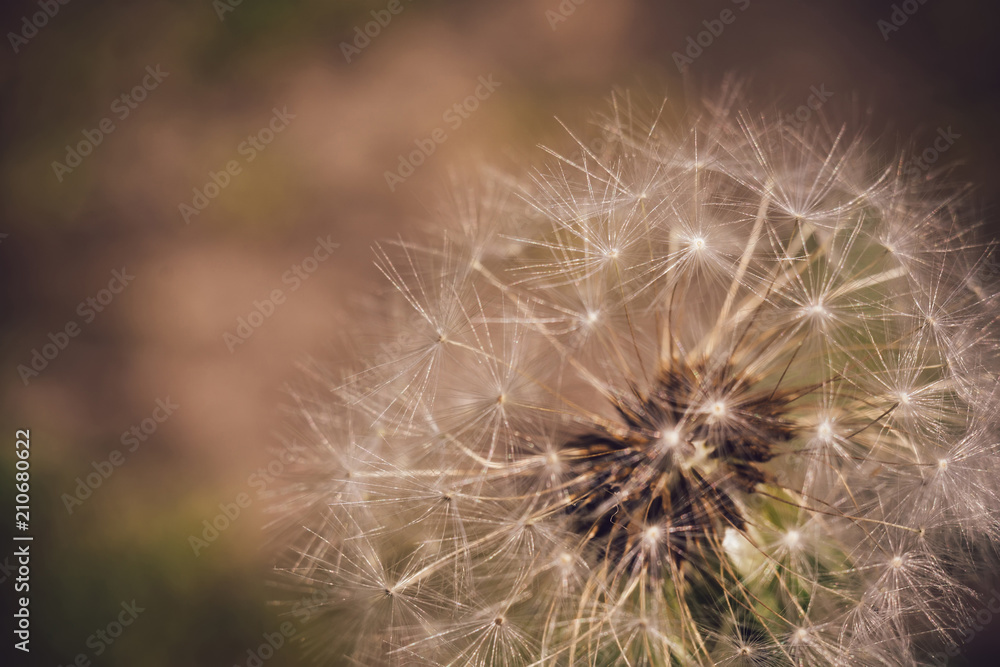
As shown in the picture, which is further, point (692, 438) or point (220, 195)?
point (220, 195)

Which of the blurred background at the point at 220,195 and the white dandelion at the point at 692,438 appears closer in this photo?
the white dandelion at the point at 692,438

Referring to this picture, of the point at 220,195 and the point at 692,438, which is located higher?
the point at 692,438

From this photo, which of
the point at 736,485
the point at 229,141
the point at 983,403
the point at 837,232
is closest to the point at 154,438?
the point at 229,141

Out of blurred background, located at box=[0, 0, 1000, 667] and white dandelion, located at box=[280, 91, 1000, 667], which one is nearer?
white dandelion, located at box=[280, 91, 1000, 667]

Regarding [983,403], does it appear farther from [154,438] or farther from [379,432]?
[154,438]
